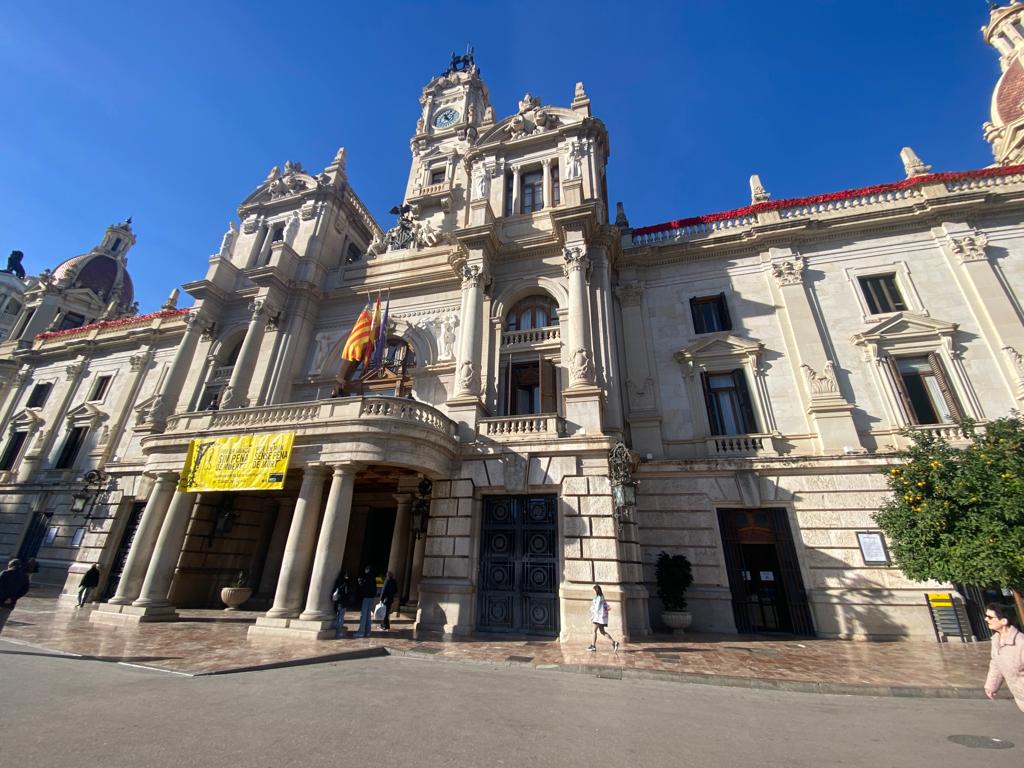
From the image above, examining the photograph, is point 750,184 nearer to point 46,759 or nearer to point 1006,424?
point 1006,424

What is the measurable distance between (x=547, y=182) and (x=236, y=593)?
22.5 meters

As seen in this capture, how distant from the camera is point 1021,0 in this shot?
119ft

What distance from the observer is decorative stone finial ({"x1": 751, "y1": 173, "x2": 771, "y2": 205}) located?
22031 millimetres

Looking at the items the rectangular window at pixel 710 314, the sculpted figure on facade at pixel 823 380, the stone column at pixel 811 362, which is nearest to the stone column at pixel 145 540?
the rectangular window at pixel 710 314

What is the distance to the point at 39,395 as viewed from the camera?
1280 inches

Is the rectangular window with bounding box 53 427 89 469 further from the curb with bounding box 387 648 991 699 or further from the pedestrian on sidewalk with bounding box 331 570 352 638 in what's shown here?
the curb with bounding box 387 648 991 699

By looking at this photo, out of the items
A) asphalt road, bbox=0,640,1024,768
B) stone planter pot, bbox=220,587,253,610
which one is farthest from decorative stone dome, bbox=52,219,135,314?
asphalt road, bbox=0,640,1024,768

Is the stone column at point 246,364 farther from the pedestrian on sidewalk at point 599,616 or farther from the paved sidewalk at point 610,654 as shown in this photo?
the pedestrian on sidewalk at point 599,616

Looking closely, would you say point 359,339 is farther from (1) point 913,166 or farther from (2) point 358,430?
(1) point 913,166

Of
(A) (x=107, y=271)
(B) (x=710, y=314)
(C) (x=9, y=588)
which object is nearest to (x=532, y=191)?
(B) (x=710, y=314)

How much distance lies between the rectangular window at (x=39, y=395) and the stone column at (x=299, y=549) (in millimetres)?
31954

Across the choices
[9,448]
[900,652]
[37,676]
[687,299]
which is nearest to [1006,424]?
[900,652]

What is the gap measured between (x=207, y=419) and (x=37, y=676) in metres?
10.5

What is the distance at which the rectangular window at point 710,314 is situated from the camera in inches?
785
